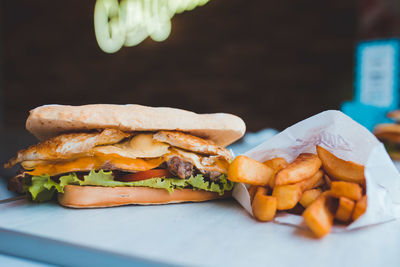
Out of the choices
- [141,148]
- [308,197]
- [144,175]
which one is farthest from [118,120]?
[308,197]

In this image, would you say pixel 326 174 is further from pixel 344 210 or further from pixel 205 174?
pixel 205 174

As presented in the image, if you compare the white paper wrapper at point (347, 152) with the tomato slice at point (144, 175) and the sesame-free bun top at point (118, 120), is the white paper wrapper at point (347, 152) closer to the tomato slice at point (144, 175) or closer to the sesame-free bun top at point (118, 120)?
the sesame-free bun top at point (118, 120)

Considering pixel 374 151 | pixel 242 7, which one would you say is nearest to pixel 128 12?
pixel 242 7

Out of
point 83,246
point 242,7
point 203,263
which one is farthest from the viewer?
point 242,7

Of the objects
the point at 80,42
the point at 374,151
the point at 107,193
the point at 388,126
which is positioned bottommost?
the point at 388,126

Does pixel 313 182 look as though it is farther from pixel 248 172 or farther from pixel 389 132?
pixel 389 132

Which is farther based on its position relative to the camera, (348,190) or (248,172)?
(248,172)

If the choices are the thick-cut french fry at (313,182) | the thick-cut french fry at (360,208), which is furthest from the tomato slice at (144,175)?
the thick-cut french fry at (360,208)
